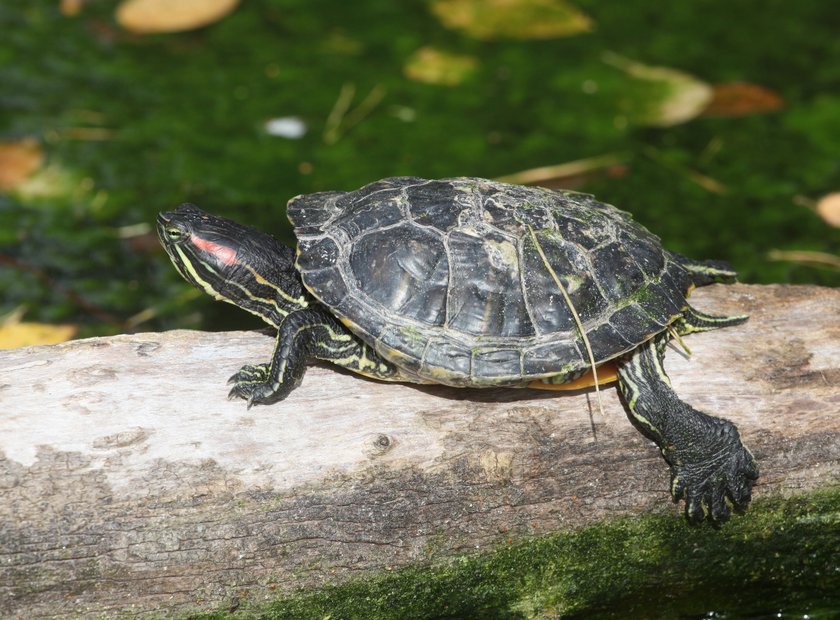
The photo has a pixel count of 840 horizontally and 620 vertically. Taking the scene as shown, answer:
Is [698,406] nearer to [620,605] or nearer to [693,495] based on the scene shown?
[693,495]

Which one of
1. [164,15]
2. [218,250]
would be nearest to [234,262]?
[218,250]

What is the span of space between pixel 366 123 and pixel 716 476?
3.19m

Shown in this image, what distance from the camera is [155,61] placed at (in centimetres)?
571

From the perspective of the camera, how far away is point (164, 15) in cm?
588

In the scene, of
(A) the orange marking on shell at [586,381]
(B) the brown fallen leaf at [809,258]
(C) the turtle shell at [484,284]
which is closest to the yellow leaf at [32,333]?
(C) the turtle shell at [484,284]

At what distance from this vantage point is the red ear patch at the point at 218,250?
345cm

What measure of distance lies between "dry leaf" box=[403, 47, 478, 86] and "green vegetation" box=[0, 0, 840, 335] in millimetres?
24

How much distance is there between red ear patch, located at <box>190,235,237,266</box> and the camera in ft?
11.3

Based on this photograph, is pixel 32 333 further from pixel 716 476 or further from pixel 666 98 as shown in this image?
pixel 666 98

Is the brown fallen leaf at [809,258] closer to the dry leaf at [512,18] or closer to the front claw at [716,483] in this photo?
the front claw at [716,483]

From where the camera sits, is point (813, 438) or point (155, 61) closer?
point (813, 438)

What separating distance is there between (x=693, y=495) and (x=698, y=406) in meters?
0.34

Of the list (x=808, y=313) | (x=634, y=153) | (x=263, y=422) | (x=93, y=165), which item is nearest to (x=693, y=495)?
(x=808, y=313)

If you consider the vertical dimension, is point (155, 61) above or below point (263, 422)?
below
